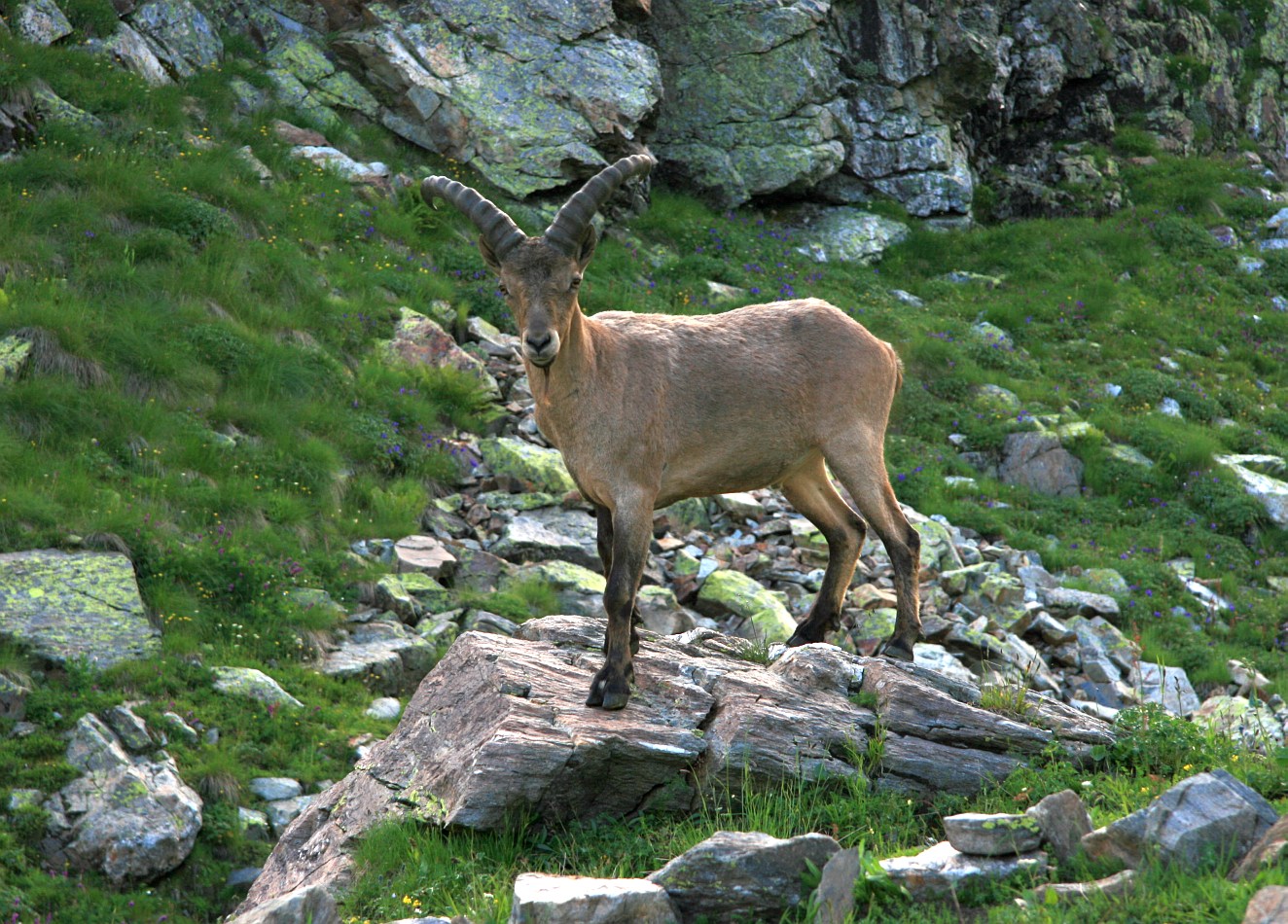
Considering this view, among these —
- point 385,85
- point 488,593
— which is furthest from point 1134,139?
point 488,593

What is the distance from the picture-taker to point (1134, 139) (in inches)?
1180

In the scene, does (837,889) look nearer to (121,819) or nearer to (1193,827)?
(1193,827)

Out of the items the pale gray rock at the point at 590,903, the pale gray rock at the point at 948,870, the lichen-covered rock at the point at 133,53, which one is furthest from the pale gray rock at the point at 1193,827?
the lichen-covered rock at the point at 133,53

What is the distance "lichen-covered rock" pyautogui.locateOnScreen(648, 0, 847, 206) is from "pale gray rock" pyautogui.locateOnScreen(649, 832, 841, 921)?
20.1 metres

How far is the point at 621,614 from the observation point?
766 cm

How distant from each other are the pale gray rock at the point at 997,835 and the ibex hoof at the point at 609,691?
2.46m

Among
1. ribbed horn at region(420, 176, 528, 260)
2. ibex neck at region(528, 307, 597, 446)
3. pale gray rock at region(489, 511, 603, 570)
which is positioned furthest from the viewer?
pale gray rock at region(489, 511, 603, 570)

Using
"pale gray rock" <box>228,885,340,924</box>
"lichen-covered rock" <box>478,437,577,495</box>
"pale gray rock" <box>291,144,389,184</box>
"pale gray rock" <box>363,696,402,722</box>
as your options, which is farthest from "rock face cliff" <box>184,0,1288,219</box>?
"pale gray rock" <box>228,885,340,924</box>

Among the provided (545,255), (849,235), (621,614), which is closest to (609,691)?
(621,614)

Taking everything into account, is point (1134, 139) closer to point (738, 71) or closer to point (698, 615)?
point (738, 71)

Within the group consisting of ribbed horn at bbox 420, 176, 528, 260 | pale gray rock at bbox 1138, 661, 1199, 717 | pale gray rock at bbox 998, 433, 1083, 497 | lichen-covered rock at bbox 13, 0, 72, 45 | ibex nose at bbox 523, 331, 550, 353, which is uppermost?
ribbed horn at bbox 420, 176, 528, 260

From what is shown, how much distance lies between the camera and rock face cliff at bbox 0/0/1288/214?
20891mm

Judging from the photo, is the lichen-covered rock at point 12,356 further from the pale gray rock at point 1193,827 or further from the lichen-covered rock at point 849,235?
the lichen-covered rock at point 849,235

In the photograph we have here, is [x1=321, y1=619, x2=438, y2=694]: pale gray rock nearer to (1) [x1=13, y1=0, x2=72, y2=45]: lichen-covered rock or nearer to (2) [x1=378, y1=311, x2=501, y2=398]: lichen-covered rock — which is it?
(2) [x1=378, y1=311, x2=501, y2=398]: lichen-covered rock
